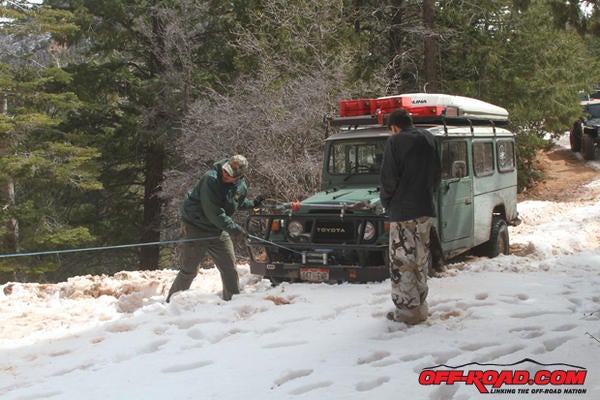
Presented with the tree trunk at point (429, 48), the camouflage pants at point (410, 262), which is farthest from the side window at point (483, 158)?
the tree trunk at point (429, 48)

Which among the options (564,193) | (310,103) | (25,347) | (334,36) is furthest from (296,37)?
(25,347)

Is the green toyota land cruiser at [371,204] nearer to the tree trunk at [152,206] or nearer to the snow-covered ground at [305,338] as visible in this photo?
the snow-covered ground at [305,338]

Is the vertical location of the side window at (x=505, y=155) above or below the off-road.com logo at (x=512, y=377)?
above

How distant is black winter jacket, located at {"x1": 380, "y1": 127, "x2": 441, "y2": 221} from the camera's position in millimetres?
5480

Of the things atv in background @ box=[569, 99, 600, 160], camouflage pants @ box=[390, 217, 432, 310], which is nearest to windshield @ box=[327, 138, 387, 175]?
camouflage pants @ box=[390, 217, 432, 310]

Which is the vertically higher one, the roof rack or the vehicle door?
the roof rack

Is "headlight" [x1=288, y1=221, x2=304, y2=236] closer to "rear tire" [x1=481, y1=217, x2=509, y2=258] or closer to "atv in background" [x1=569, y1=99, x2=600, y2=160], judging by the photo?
"rear tire" [x1=481, y1=217, x2=509, y2=258]

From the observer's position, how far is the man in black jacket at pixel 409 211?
5496 millimetres

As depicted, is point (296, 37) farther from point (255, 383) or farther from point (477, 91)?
point (255, 383)

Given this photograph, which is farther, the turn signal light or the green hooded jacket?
the turn signal light

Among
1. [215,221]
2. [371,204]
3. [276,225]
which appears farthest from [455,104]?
[215,221]

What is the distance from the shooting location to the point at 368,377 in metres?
4.41

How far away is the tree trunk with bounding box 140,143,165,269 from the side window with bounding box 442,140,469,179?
53.1 feet

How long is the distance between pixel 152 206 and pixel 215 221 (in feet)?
56.9
